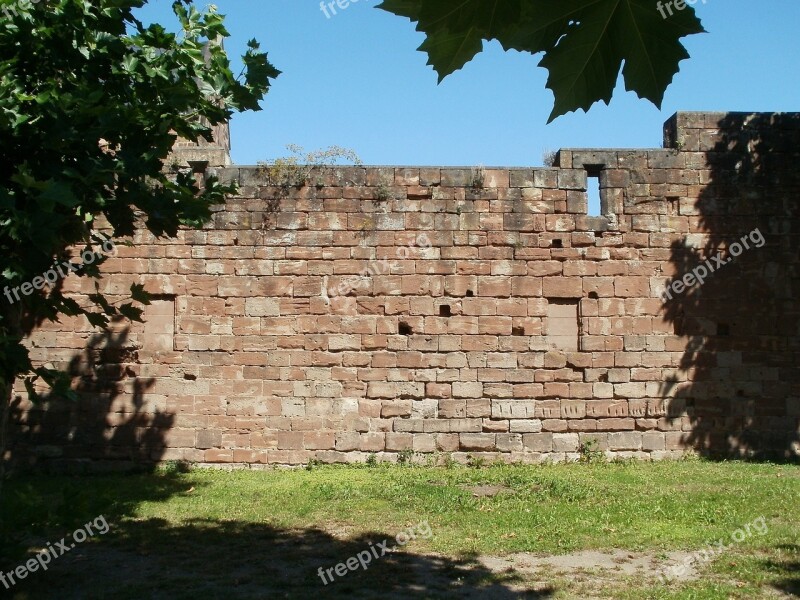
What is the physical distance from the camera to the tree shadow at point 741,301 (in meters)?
11.0

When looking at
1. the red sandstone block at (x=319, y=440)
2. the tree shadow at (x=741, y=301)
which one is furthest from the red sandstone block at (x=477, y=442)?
the tree shadow at (x=741, y=301)

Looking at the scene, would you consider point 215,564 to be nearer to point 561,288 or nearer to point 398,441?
point 398,441

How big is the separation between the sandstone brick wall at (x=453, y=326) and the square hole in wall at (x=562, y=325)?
29 millimetres

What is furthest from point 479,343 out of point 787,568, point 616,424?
point 787,568

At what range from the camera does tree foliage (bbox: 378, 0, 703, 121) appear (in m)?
2.01

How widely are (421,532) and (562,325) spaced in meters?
4.63

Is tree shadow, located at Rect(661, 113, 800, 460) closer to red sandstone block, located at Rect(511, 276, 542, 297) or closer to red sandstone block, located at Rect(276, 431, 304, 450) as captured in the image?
red sandstone block, located at Rect(511, 276, 542, 297)

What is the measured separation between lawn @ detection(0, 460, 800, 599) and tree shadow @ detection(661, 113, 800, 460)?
0.78 meters

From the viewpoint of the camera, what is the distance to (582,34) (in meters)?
2.07

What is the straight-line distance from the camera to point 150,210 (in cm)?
584

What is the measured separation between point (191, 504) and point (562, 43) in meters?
7.80

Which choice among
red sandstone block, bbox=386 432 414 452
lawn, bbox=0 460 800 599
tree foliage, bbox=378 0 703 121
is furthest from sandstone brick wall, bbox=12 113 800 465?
tree foliage, bbox=378 0 703 121

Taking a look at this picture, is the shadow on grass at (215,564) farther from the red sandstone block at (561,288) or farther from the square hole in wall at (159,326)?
the red sandstone block at (561,288)

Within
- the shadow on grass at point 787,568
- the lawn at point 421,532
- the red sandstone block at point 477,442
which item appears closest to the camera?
the shadow on grass at point 787,568
